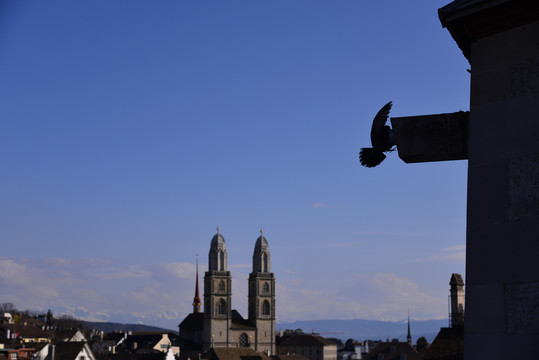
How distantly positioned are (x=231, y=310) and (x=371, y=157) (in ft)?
496

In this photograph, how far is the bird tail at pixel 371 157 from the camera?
5855 millimetres

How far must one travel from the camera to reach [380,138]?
5809 millimetres

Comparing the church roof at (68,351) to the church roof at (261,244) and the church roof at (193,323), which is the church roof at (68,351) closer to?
the church roof at (261,244)

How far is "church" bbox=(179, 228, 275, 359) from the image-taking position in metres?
148

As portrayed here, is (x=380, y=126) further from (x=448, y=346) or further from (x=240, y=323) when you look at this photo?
(x=240, y=323)

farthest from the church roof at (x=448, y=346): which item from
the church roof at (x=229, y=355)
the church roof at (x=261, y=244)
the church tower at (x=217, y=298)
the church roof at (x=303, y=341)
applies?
the church roof at (x=303, y=341)

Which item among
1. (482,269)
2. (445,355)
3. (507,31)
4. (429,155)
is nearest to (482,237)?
(482,269)

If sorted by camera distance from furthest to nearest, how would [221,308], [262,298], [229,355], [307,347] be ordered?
[307,347] < [262,298] < [221,308] < [229,355]

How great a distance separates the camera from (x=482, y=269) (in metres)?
4.99

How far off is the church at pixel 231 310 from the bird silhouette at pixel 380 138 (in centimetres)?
14211

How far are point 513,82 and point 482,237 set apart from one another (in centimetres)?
103

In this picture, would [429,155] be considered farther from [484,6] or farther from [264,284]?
[264,284]

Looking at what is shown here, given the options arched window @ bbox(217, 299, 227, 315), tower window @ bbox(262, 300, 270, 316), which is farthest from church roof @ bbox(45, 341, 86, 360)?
tower window @ bbox(262, 300, 270, 316)

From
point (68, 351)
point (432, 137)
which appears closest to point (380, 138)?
point (432, 137)
